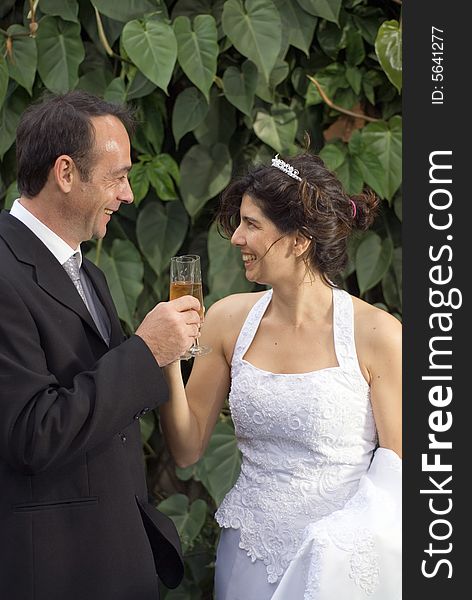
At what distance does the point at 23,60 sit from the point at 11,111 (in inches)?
6.8

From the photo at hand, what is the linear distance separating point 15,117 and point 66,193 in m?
1.33

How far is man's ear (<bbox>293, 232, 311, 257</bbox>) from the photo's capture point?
7.63 ft

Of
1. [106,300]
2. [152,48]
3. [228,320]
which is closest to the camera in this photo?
[106,300]

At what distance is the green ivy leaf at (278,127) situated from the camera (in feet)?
10.7

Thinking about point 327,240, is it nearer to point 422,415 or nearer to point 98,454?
point 422,415

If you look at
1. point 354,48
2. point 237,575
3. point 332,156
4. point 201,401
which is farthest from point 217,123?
point 237,575

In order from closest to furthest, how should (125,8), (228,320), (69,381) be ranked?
(69,381), (228,320), (125,8)

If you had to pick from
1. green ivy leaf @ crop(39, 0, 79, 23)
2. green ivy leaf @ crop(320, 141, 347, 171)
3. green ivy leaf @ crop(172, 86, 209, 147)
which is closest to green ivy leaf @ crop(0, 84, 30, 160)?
green ivy leaf @ crop(39, 0, 79, 23)

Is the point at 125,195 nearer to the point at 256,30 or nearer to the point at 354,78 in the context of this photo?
the point at 256,30

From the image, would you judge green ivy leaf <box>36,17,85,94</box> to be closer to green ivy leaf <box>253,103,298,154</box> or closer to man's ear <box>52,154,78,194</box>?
green ivy leaf <box>253,103,298,154</box>

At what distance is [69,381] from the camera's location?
6.27ft

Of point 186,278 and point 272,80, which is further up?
point 272,80

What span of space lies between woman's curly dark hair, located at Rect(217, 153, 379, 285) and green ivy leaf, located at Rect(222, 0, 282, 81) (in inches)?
31.0

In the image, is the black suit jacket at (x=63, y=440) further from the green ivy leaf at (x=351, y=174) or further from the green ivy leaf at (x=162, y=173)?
the green ivy leaf at (x=351, y=174)
